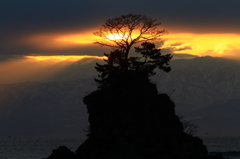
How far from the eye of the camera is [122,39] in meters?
83.2

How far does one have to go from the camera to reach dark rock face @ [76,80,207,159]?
63522 millimetres

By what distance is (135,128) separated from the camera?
64188 mm

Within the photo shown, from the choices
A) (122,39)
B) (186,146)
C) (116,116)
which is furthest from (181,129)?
(122,39)

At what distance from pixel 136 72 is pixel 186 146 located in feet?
46.9

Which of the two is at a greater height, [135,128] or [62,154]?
[135,128]

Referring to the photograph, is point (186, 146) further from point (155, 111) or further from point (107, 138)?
point (107, 138)

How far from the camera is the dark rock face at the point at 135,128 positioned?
63522 mm

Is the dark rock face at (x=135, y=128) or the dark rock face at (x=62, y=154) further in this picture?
the dark rock face at (x=62, y=154)

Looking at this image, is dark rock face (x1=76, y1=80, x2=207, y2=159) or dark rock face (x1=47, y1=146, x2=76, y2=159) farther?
dark rock face (x1=47, y1=146, x2=76, y2=159)

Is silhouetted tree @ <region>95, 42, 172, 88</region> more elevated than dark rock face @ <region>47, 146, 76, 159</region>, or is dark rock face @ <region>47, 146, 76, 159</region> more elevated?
silhouetted tree @ <region>95, 42, 172, 88</region>

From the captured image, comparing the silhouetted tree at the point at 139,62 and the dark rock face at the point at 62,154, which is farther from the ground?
the silhouetted tree at the point at 139,62

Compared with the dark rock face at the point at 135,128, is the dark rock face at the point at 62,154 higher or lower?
lower

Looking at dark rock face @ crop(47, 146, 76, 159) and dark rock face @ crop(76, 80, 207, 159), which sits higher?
dark rock face @ crop(76, 80, 207, 159)

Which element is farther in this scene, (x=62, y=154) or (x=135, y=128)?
(x=62, y=154)
